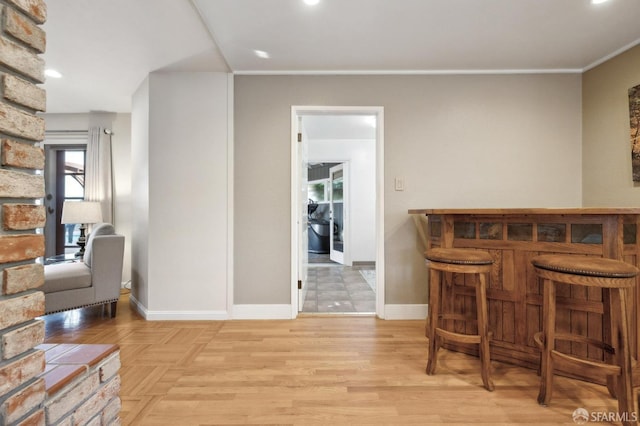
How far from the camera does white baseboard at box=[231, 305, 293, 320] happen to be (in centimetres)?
271

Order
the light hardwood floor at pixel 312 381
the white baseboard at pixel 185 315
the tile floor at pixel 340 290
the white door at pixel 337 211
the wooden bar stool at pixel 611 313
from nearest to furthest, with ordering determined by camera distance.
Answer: the wooden bar stool at pixel 611 313
the light hardwood floor at pixel 312 381
the white baseboard at pixel 185 315
the tile floor at pixel 340 290
the white door at pixel 337 211

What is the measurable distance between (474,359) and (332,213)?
4349mm

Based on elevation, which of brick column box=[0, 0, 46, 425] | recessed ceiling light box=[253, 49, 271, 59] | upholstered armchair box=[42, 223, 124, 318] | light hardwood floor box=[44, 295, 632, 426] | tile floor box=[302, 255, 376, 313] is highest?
recessed ceiling light box=[253, 49, 271, 59]

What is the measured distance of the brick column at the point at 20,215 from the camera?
67 centimetres

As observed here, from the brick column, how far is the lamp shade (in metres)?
3.13

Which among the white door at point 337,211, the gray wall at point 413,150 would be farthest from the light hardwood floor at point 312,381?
the white door at point 337,211

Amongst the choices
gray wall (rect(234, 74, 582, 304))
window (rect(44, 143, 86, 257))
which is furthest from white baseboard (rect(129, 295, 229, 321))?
window (rect(44, 143, 86, 257))

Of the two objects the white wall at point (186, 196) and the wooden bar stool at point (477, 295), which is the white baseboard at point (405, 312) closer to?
the wooden bar stool at point (477, 295)

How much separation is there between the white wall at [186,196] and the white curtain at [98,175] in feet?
4.86

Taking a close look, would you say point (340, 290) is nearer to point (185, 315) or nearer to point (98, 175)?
point (185, 315)

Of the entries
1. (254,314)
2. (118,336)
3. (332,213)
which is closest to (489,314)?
(254,314)

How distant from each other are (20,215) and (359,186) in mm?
4864

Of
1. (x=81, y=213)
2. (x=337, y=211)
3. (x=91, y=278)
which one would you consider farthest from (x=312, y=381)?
(x=337, y=211)

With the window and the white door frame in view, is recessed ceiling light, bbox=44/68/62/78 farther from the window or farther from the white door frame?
the white door frame
